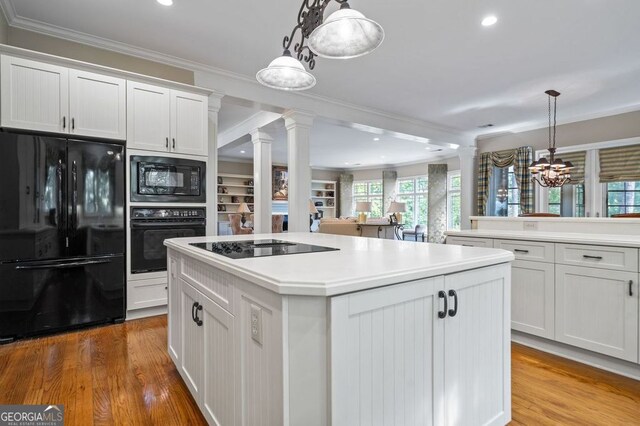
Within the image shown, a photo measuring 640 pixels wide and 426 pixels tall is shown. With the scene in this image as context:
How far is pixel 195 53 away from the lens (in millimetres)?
3531

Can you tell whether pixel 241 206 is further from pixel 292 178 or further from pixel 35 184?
pixel 35 184

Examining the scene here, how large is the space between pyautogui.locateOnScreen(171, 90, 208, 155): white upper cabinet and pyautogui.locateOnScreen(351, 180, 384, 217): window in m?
8.89

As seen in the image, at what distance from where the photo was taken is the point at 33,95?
268 cm

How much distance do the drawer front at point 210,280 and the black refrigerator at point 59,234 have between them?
5.22 ft

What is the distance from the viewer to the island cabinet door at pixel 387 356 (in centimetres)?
98

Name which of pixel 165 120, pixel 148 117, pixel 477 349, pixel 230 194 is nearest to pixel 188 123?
pixel 165 120

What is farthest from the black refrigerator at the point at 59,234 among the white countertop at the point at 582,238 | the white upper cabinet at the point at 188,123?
the white countertop at the point at 582,238

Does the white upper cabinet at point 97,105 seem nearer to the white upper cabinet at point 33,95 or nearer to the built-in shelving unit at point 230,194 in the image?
the white upper cabinet at point 33,95

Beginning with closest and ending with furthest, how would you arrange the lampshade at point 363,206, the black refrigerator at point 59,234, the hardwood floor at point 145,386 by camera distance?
the hardwood floor at point 145,386 → the black refrigerator at point 59,234 → the lampshade at point 363,206

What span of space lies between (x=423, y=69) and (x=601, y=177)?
4263 millimetres

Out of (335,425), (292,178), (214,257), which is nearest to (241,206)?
(292,178)

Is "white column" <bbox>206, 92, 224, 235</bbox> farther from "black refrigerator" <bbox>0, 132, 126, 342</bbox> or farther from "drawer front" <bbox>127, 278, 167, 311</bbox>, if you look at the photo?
"black refrigerator" <bbox>0, 132, 126, 342</bbox>

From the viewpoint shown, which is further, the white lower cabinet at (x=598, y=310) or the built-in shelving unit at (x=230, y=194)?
the built-in shelving unit at (x=230, y=194)

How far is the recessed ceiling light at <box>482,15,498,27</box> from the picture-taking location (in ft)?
9.64
